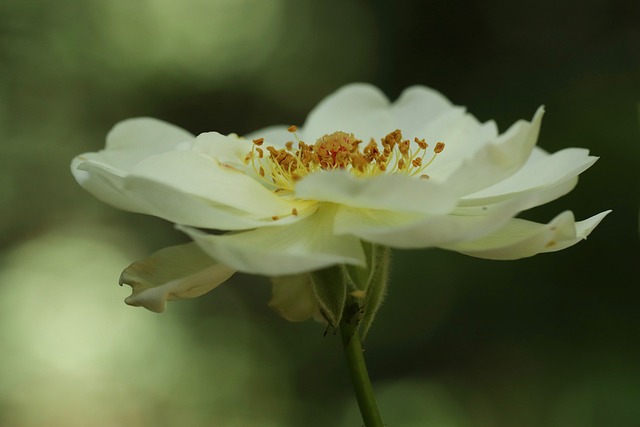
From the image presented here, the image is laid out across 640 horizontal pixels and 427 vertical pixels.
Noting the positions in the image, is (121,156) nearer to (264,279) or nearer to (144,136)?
(144,136)

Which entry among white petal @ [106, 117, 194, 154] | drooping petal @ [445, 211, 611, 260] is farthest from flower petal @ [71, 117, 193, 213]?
drooping petal @ [445, 211, 611, 260]

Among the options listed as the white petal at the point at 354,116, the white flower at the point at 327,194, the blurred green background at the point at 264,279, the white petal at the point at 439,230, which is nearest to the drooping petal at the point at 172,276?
the white flower at the point at 327,194

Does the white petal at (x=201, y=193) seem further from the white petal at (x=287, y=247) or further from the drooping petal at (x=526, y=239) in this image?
the drooping petal at (x=526, y=239)

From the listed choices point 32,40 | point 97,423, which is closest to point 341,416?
point 97,423

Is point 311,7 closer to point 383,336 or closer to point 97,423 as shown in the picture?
point 383,336

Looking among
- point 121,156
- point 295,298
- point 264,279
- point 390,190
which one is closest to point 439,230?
point 390,190
